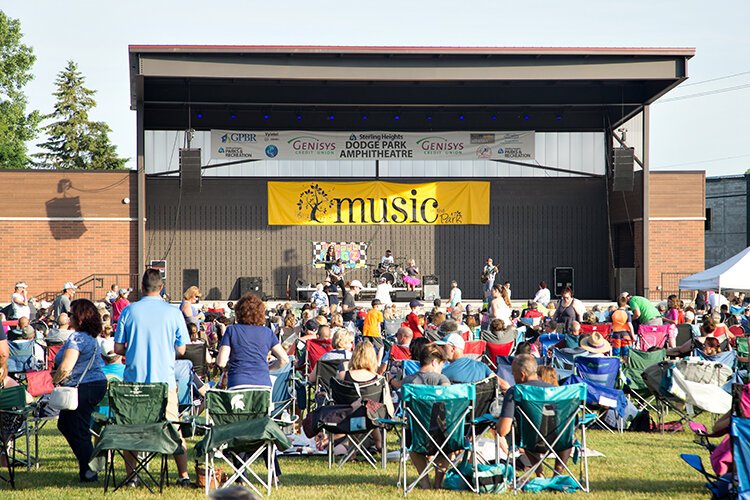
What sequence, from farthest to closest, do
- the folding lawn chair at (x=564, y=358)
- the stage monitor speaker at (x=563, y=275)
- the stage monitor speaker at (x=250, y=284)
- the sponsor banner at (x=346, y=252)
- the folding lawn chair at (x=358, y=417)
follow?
the stage monitor speaker at (x=563, y=275), the sponsor banner at (x=346, y=252), the stage monitor speaker at (x=250, y=284), the folding lawn chair at (x=564, y=358), the folding lawn chair at (x=358, y=417)

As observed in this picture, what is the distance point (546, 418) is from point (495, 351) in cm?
478

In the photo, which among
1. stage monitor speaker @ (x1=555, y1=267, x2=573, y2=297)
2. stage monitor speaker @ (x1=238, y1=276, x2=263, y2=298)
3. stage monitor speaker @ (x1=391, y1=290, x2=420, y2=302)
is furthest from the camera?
stage monitor speaker @ (x1=555, y1=267, x2=573, y2=297)

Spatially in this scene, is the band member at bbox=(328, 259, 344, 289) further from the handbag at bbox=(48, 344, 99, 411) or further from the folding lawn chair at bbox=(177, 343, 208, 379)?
the handbag at bbox=(48, 344, 99, 411)

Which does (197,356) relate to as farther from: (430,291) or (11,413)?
(430,291)

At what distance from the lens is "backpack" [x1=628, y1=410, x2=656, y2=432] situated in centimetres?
983

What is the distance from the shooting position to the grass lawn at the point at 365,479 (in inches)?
261

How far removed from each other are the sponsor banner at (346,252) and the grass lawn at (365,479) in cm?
2054

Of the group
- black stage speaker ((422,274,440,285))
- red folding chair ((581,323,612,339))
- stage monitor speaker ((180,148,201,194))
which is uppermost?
stage monitor speaker ((180,148,201,194))

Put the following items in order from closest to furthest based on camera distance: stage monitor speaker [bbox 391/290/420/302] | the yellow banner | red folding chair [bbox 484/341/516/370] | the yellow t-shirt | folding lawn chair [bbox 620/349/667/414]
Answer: folding lawn chair [bbox 620/349/667/414]
red folding chair [bbox 484/341/516/370]
the yellow t-shirt
stage monitor speaker [bbox 391/290/420/302]
the yellow banner

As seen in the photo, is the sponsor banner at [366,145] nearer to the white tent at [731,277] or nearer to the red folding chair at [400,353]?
the white tent at [731,277]

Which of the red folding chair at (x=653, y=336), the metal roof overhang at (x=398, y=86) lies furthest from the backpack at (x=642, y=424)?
the metal roof overhang at (x=398, y=86)

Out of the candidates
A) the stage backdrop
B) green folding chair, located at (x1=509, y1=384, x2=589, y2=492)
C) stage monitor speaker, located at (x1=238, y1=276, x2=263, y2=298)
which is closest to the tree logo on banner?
the stage backdrop

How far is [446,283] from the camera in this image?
2973cm

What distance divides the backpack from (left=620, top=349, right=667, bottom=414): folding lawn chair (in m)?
0.34
